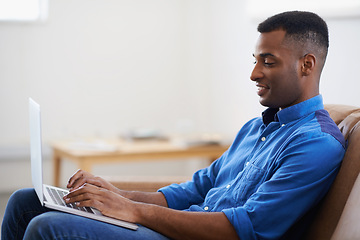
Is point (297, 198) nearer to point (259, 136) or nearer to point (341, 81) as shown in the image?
point (259, 136)

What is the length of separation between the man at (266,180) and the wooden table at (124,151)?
134 centimetres

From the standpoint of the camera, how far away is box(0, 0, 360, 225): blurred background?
4047mm

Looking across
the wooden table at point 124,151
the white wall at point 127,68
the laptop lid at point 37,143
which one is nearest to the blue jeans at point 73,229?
the laptop lid at point 37,143

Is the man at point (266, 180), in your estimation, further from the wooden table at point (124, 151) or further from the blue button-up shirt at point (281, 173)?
the wooden table at point (124, 151)

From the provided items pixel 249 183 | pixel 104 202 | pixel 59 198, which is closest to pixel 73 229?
pixel 104 202

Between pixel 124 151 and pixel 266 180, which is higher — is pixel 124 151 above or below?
below

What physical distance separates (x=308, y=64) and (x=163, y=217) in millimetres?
606

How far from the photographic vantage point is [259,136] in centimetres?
171

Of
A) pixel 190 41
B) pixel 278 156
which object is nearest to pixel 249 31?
pixel 190 41

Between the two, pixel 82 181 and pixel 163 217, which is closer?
pixel 163 217

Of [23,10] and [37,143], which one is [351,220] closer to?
[37,143]

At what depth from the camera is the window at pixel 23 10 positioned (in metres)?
4.03

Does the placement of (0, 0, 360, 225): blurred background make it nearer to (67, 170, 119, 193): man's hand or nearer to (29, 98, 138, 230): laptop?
(67, 170, 119, 193): man's hand

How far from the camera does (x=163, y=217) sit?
1.49 meters
